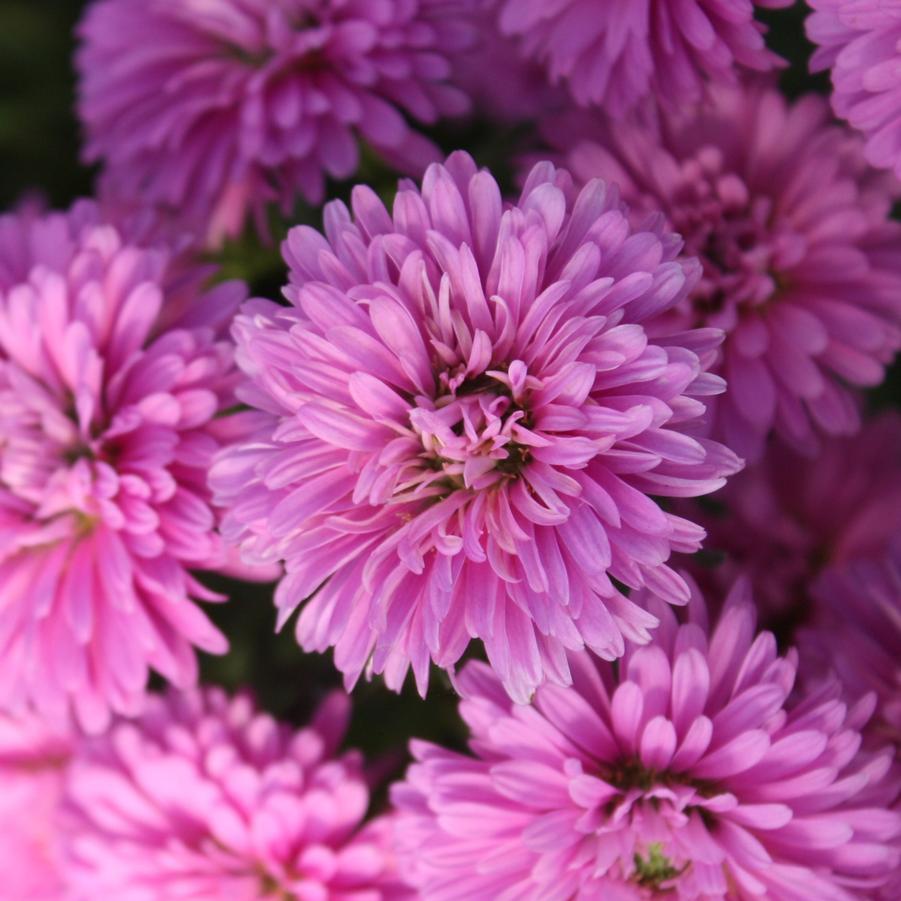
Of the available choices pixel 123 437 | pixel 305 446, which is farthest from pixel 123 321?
pixel 305 446

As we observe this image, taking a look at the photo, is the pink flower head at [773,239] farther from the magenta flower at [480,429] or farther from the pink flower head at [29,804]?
the pink flower head at [29,804]

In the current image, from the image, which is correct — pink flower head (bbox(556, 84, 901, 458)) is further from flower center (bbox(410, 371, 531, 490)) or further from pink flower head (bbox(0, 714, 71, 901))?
pink flower head (bbox(0, 714, 71, 901))

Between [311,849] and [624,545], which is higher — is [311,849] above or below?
below

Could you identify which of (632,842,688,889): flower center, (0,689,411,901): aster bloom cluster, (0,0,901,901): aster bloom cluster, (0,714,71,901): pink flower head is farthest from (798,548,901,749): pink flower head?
(0,714,71,901): pink flower head

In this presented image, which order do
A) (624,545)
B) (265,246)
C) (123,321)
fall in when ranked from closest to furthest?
(624,545)
(123,321)
(265,246)

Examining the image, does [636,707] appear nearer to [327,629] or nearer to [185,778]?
[327,629]

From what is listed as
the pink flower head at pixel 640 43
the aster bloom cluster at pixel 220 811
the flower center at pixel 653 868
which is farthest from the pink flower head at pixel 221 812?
the pink flower head at pixel 640 43

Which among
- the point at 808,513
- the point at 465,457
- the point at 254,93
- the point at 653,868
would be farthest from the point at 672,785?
the point at 254,93
